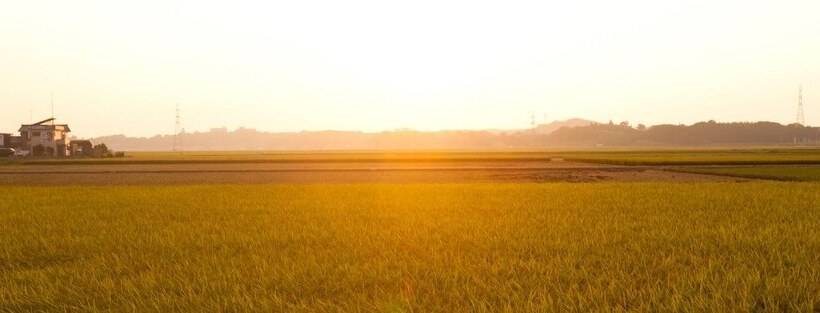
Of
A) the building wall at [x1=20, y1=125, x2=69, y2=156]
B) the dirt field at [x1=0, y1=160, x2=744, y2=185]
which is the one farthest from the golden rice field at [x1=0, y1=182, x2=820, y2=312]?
the building wall at [x1=20, y1=125, x2=69, y2=156]

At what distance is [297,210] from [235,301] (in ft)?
29.2

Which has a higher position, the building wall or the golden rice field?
the building wall

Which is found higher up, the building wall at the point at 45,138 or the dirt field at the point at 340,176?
the building wall at the point at 45,138

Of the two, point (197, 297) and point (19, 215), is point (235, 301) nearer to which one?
point (197, 297)

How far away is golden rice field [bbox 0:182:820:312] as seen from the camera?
5.08 metres

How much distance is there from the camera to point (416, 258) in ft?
23.5

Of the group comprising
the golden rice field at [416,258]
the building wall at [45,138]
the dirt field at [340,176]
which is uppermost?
the building wall at [45,138]

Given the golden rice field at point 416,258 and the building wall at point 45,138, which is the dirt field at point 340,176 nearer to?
the golden rice field at point 416,258

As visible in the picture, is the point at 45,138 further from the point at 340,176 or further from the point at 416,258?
the point at 416,258

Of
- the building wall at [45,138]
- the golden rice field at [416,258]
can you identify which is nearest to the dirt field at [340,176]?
the golden rice field at [416,258]

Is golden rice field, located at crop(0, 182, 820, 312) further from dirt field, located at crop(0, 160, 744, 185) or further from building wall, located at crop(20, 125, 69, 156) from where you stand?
building wall, located at crop(20, 125, 69, 156)

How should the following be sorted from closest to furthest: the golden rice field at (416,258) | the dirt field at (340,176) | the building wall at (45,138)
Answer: the golden rice field at (416,258) → the dirt field at (340,176) → the building wall at (45,138)

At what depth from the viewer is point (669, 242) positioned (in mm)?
8344

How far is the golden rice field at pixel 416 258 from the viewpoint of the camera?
5082 millimetres
